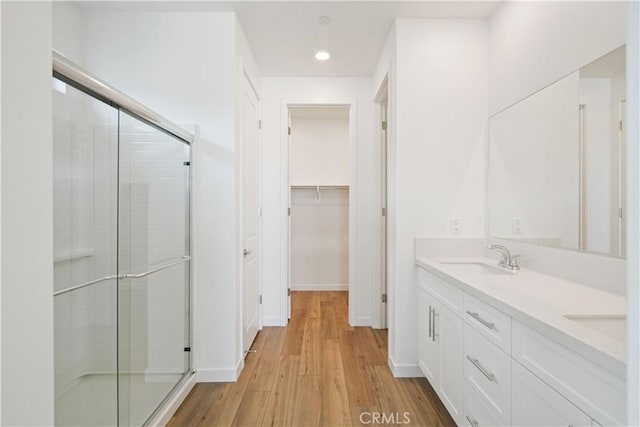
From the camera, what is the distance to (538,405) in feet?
3.43

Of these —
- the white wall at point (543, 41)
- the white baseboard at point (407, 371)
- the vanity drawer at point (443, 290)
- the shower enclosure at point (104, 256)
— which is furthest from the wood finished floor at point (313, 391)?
the white wall at point (543, 41)

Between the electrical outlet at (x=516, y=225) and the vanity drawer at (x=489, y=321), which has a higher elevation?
the electrical outlet at (x=516, y=225)

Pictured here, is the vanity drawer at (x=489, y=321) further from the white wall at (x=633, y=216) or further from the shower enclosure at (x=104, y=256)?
the shower enclosure at (x=104, y=256)

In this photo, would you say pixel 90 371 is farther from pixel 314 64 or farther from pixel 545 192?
pixel 314 64

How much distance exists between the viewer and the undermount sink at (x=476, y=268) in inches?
76.6

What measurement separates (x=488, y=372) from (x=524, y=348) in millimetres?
302

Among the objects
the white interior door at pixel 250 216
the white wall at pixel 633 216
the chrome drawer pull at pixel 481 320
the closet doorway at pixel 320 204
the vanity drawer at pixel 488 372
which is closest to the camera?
the white wall at pixel 633 216

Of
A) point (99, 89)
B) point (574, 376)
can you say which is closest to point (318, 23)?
point (99, 89)

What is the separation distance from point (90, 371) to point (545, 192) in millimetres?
2489

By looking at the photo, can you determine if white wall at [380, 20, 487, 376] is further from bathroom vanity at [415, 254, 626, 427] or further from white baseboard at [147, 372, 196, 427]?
white baseboard at [147, 372, 196, 427]

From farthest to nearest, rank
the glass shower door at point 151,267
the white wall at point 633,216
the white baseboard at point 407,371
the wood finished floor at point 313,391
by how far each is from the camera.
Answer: the white baseboard at point 407,371 → the wood finished floor at point 313,391 → the glass shower door at point 151,267 → the white wall at point 633,216

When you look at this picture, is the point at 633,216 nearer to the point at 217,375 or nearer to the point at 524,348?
the point at 524,348

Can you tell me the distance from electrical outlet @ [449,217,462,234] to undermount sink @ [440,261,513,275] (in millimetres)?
248

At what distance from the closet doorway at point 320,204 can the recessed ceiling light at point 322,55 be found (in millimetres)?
1849
